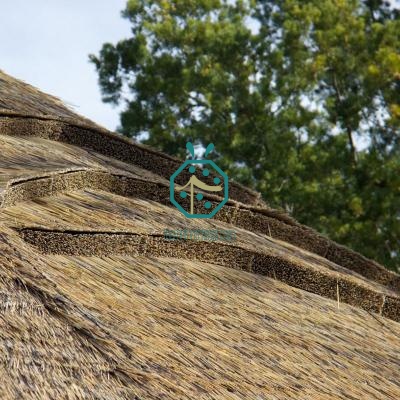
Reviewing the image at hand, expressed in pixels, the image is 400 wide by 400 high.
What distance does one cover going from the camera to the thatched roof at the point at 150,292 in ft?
9.91

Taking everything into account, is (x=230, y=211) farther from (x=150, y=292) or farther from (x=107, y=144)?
(x=150, y=292)

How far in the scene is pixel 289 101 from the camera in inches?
856

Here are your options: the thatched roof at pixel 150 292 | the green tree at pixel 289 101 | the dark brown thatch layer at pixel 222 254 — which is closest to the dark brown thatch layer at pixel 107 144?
the thatched roof at pixel 150 292

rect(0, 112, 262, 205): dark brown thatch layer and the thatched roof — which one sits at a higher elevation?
rect(0, 112, 262, 205): dark brown thatch layer

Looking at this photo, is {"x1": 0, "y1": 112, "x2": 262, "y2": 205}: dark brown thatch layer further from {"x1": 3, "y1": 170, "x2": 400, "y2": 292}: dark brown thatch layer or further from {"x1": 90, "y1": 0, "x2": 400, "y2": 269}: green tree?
{"x1": 90, "y1": 0, "x2": 400, "y2": 269}: green tree

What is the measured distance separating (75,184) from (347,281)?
157 centimetres

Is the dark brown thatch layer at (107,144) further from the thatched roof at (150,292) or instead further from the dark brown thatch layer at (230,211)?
the dark brown thatch layer at (230,211)

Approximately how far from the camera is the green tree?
19.2 meters

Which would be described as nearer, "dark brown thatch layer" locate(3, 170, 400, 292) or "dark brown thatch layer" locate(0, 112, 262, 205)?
"dark brown thatch layer" locate(3, 170, 400, 292)

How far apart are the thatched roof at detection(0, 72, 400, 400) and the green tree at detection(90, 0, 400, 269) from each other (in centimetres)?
1275

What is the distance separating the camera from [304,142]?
843 inches

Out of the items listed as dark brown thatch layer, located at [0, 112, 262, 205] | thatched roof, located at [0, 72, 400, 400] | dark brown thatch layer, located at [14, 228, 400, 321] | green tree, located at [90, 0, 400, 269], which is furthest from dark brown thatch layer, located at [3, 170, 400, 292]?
green tree, located at [90, 0, 400, 269]

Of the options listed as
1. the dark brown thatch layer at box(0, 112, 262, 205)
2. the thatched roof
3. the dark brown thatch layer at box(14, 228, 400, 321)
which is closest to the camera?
the thatched roof

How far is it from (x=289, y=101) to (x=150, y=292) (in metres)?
18.1
